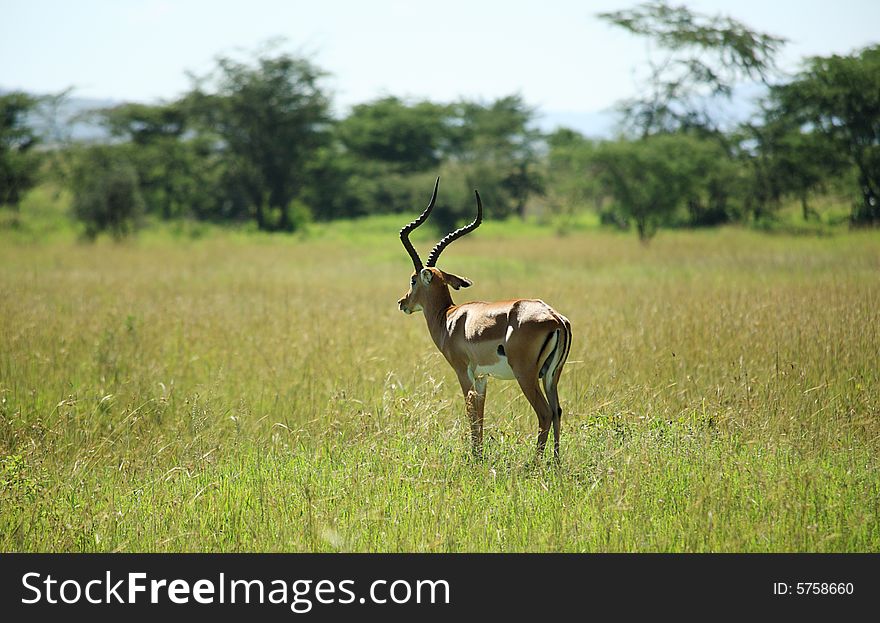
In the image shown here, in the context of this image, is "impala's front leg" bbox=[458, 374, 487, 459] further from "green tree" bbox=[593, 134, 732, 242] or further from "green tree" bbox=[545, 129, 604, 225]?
"green tree" bbox=[545, 129, 604, 225]

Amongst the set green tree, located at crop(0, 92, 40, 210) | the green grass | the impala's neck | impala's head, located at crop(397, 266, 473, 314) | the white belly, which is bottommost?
the green grass

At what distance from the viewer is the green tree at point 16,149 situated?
36.1 m

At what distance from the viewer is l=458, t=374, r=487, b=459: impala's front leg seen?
18.2 feet

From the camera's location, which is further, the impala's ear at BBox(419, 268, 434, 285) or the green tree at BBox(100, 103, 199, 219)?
the green tree at BBox(100, 103, 199, 219)

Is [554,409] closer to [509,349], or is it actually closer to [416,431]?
[509,349]

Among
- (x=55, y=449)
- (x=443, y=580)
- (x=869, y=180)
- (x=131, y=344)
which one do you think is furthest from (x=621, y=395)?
(x=869, y=180)

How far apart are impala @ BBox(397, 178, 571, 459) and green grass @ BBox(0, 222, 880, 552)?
0.29 meters

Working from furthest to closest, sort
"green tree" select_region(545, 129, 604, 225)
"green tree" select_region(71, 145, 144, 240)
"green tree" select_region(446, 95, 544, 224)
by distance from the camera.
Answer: "green tree" select_region(446, 95, 544, 224), "green tree" select_region(71, 145, 144, 240), "green tree" select_region(545, 129, 604, 225)

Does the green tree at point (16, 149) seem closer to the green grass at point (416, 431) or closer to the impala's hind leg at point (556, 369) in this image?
the green grass at point (416, 431)

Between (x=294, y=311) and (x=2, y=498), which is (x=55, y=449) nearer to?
(x=2, y=498)

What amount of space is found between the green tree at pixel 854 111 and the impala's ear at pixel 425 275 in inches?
819

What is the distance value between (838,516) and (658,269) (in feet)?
46.3

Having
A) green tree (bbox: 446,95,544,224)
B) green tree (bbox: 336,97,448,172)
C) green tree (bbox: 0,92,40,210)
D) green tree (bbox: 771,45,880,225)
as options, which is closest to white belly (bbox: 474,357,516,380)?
green tree (bbox: 771,45,880,225)

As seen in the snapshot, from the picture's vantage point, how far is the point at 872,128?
83.6 feet
